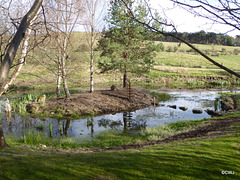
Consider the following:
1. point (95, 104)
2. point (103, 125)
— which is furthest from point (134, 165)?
point (95, 104)

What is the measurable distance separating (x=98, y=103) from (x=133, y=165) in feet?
39.0

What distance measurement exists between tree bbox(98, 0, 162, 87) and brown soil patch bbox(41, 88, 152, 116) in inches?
110

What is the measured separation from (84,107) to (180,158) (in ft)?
36.0

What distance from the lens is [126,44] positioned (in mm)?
20703

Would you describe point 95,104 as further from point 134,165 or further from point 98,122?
point 134,165

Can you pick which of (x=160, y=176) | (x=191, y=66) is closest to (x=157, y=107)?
(x=160, y=176)

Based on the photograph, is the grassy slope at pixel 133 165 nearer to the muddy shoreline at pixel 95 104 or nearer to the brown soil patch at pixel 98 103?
the muddy shoreline at pixel 95 104

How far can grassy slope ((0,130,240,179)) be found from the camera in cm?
433

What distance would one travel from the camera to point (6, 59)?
16.6ft

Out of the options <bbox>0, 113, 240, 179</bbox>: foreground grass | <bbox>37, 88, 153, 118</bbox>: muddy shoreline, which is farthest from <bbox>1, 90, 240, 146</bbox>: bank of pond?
<bbox>0, 113, 240, 179</bbox>: foreground grass

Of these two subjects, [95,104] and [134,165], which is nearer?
[134,165]

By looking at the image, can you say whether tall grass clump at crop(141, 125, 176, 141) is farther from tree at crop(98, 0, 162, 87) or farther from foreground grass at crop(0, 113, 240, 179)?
tree at crop(98, 0, 162, 87)

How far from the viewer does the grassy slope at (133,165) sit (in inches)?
171

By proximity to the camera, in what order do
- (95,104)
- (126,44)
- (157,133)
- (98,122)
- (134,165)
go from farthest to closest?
(126,44) < (95,104) < (98,122) < (157,133) < (134,165)
